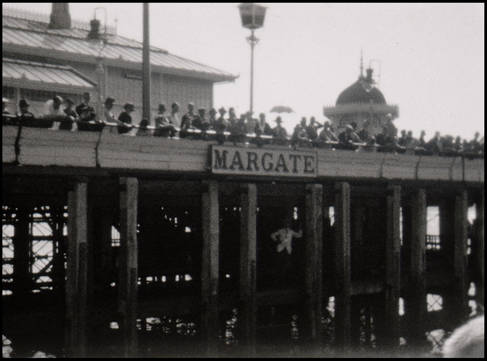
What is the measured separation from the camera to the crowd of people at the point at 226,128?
1527 cm

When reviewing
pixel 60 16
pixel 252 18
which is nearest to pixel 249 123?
pixel 252 18

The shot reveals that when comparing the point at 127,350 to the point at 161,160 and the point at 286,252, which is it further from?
the point at 286,252

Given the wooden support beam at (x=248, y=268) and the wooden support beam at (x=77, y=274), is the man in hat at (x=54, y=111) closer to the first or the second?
the wooden support beam at (x=77, y=274)

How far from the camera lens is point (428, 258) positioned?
25172mm

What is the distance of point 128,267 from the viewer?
1562cm

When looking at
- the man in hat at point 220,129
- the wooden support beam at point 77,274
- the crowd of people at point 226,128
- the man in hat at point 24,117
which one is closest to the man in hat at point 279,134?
the crowd of people at point 226,128

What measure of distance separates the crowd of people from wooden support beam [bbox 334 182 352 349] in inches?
63.4

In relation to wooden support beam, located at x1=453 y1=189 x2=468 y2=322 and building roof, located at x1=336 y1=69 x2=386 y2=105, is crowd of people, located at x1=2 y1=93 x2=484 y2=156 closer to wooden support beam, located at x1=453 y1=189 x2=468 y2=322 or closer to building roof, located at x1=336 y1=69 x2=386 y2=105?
wooden support beam, located at x1=453 y1=189 x2=468 y2=322

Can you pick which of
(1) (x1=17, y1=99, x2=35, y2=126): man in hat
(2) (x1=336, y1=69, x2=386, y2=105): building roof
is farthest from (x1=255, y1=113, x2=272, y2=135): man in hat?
(2) (x1=336, y1=69, x2=386, y2=105): building roof

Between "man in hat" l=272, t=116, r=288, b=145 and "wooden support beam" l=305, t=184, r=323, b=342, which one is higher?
"man in hat" l=272, t=116, r=288, b=145

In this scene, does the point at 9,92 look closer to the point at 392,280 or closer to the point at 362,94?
the point at 392,280

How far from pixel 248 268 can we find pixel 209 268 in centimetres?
107

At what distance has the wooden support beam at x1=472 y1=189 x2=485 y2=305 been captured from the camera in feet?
77.7

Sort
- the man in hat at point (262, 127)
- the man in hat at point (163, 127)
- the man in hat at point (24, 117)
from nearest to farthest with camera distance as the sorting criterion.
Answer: the man in hat at point (24, 117), the man in hat at point (163, 127), the man in hat at point (262, 127)
